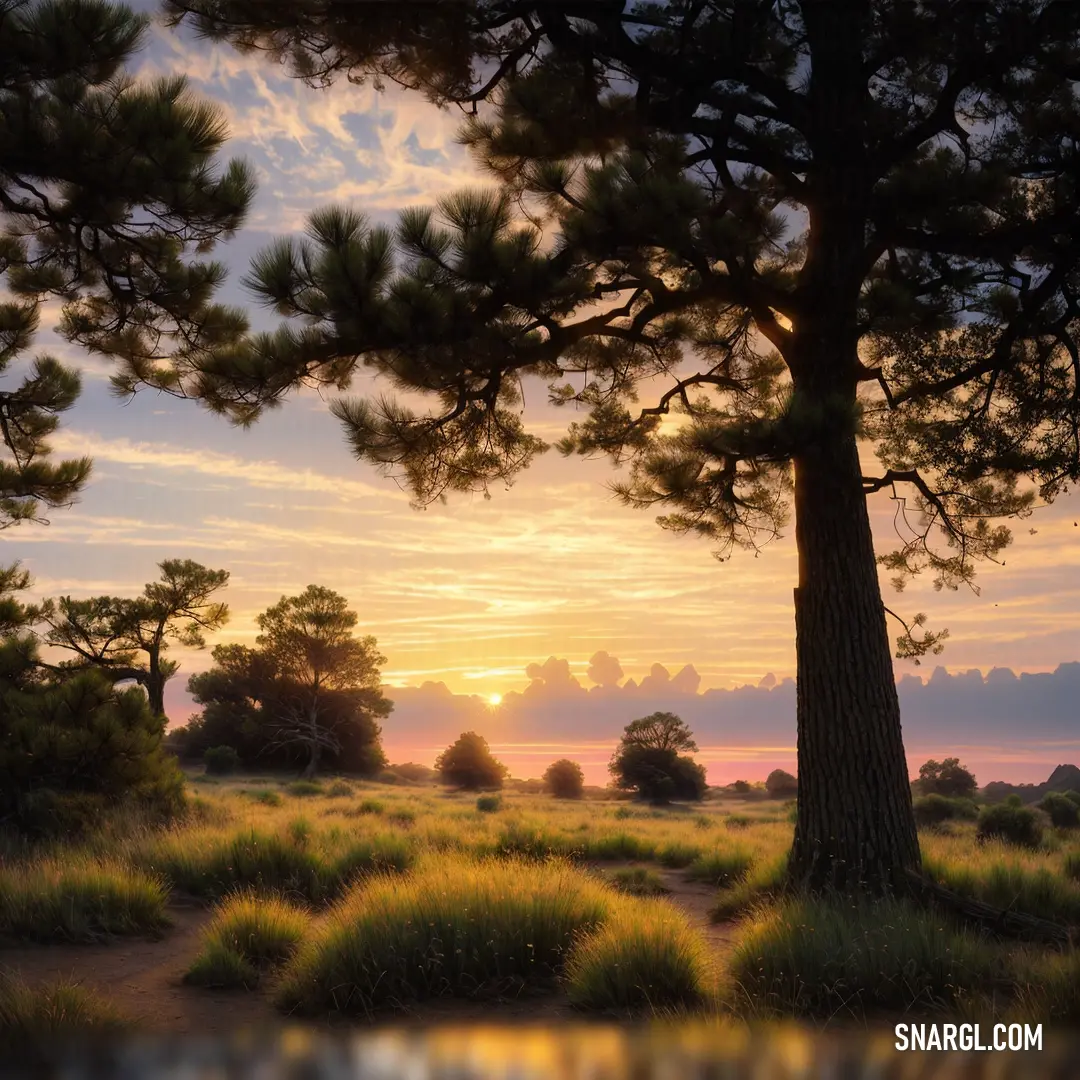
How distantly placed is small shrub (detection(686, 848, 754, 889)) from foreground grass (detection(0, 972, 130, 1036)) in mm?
7746

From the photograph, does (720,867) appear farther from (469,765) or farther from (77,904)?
(469,765)

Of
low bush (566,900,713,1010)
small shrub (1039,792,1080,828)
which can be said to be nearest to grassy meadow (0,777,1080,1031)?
low bush (566,900,713,1010)

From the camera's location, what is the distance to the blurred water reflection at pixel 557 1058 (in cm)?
430

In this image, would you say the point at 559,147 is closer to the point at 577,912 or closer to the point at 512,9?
the point at 512,9

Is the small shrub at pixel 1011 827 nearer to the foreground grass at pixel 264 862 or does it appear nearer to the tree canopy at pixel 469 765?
the foreground grass at pixel 264 862

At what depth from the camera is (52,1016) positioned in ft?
16.4

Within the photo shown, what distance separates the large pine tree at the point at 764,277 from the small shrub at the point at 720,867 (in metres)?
2.92

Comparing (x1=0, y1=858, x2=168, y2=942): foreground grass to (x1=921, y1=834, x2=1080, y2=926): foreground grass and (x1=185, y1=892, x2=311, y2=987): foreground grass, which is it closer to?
(x1=185, y1=892, x2=311, y2=987): foreground grass

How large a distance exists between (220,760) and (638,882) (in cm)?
2766

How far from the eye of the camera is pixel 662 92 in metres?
9.43

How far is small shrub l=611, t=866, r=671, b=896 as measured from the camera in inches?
412

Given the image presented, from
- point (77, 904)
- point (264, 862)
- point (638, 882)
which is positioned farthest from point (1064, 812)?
point (77, 904)

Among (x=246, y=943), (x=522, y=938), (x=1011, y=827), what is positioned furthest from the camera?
(x=1011, y=827)

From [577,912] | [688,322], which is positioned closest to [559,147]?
[688,322]
